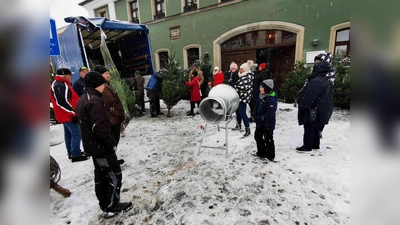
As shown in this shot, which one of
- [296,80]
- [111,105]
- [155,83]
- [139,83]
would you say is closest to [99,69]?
[111,105]

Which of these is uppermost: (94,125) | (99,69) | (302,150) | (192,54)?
(192,54)

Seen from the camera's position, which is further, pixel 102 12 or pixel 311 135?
pixel 102 12

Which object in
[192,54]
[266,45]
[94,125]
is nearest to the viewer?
[94,125]

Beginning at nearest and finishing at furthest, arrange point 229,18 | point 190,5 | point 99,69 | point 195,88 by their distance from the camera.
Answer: point 99,69 < point 195,88 < point 229,18 < point 190,5

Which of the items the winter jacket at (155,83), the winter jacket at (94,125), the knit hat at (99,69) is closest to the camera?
the winter jacket at (94,125)

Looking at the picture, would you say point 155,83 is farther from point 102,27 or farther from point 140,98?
point 102,27

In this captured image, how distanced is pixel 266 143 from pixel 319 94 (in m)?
1.25

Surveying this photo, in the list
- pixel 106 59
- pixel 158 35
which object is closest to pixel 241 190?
pixel 106 59

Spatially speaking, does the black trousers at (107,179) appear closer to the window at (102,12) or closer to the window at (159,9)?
the window at (159,9)

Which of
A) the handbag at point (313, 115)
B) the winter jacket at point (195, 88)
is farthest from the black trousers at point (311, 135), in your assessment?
the winter jacket at point (195, 88)

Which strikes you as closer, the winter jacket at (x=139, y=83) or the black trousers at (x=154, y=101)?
the black trousers at (x=154, y=101)

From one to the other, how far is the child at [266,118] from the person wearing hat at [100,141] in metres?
2.43

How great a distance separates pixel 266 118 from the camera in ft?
11.5

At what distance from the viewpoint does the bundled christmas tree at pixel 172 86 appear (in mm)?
6914
